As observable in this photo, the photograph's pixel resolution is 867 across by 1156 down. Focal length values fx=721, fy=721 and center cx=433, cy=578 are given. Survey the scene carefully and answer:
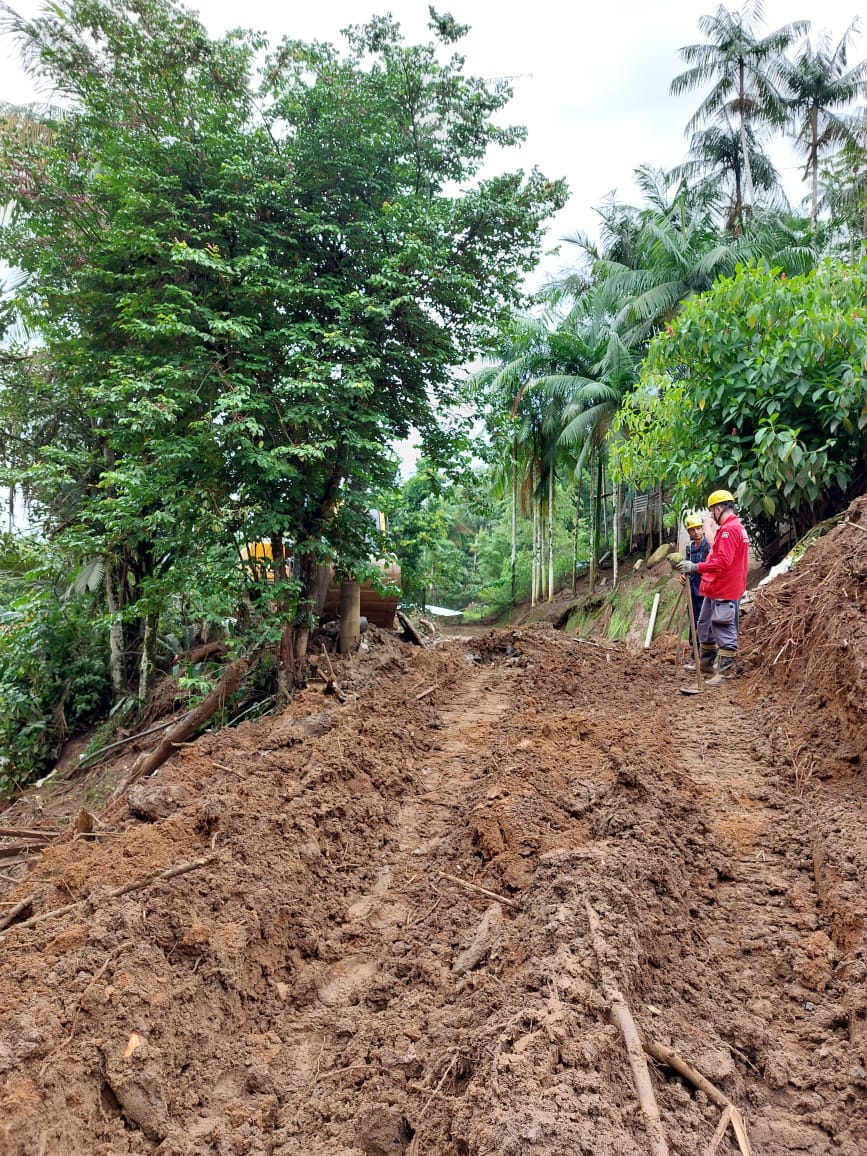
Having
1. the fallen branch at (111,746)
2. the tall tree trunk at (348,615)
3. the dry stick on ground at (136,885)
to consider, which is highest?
the tall tree trunk at (348,615)

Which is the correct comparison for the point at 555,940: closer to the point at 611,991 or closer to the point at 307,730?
the point at 611,991

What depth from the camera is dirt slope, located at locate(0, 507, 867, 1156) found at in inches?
89.0

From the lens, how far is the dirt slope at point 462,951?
2.26m

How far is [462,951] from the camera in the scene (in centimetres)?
324

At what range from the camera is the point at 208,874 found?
3.71m

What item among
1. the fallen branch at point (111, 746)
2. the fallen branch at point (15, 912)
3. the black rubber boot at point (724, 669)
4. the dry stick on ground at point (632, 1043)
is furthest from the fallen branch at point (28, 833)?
the black rubber boot at point (724, 669)

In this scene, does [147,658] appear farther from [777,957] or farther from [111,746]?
[777,957]

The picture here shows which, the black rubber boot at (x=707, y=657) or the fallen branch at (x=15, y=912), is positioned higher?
the black rubber boot at (x=707, y=657)

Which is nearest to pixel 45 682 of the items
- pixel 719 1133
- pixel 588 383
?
pixel 719 1133

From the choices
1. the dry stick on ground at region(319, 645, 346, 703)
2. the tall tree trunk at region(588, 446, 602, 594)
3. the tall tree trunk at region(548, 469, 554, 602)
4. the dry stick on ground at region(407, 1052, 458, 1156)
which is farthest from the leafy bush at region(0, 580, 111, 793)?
the tall tree trunk at region(548, 469, 554, 602)

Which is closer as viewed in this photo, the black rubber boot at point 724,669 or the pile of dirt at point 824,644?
the pile of dirt at point 824,644

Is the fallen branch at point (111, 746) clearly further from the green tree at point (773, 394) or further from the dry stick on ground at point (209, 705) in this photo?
the green tree at point (773, 394)

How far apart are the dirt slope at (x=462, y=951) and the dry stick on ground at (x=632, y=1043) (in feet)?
0.11

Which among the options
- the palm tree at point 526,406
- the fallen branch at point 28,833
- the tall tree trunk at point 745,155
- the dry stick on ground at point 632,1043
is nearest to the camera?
the dry stick on ground at point 632,1043
